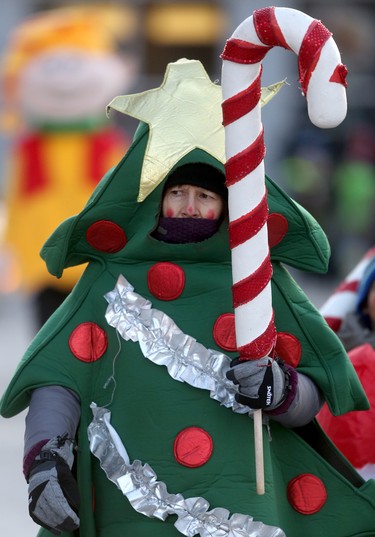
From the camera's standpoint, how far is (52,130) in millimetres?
9570

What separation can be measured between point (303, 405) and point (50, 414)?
0.71m

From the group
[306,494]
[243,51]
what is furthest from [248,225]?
[306,494]

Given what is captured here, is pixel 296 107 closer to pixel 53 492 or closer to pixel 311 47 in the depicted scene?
pixel 311 47

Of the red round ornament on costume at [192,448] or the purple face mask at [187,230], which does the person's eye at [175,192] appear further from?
the red round ornament on costume at [192,448]

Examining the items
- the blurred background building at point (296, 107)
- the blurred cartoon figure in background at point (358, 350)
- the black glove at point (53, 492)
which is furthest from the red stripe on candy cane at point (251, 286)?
the blurred background building at point (296, 107)

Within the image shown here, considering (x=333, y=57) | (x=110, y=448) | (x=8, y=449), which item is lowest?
(x=8, y=449)

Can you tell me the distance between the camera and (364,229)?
15930mm

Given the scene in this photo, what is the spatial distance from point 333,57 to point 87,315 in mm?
1051

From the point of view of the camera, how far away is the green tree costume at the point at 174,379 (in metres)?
3.92

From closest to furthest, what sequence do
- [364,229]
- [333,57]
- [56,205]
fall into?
[333,57], [56,205], [364,229]

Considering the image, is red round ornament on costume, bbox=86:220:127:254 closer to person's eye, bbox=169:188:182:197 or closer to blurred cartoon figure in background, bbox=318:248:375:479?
A: person's eye, bbox=169:188:182:197

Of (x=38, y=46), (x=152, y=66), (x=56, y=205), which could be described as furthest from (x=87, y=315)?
(x=152, y=66)

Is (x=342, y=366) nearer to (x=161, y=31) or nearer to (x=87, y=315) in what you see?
(x=87, y=315)

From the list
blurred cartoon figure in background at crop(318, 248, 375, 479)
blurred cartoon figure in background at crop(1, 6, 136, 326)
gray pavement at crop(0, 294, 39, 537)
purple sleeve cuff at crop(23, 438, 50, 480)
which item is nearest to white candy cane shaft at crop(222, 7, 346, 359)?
purple sleeve cuff at crop(23, 438, 50, 480)
